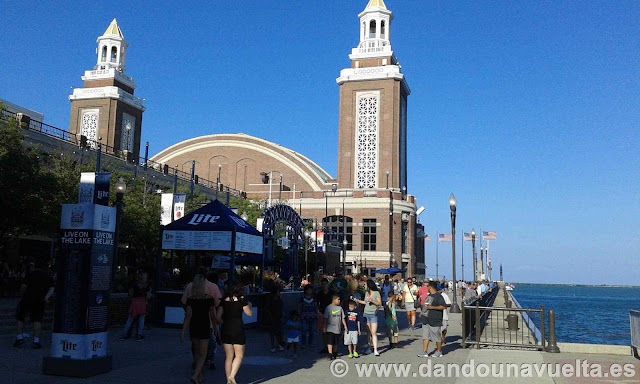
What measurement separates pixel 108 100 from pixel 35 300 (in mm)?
71856

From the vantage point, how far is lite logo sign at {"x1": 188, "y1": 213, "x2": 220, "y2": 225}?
1889cm

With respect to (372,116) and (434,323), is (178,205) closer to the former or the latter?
(434,323)

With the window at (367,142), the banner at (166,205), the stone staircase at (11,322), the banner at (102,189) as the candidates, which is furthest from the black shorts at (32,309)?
the window at (367,142)

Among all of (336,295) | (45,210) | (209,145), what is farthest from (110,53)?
(336,295)

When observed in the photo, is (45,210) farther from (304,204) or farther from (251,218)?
(304,204)

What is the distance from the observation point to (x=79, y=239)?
10.7 metres

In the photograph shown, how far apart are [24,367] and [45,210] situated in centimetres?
1717

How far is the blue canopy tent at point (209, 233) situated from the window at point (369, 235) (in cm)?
5404

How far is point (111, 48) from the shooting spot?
82625 mm

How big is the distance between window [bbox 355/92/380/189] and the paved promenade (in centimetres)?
5799

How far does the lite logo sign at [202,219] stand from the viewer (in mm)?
18891

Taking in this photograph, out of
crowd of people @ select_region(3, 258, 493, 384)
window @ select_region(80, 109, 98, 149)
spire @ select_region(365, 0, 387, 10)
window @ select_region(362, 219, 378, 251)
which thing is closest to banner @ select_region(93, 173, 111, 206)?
crowd of people @ select_region(3, 258, 493, 384)

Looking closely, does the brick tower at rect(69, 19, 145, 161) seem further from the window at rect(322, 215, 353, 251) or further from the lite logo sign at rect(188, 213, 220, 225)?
the lite logo sign at rect(188, 213, 220, 225)

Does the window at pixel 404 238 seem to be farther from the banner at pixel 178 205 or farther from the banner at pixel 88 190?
the banner at pixel 88 190
